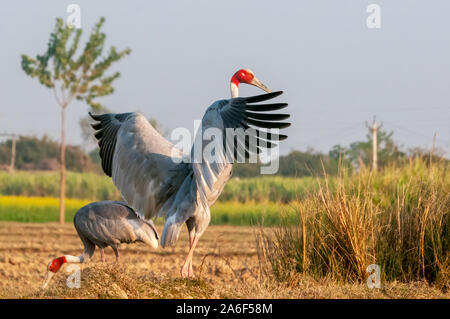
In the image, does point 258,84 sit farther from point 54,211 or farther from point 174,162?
point 54,211

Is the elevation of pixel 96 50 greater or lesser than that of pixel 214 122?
greater

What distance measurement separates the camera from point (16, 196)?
28.4m

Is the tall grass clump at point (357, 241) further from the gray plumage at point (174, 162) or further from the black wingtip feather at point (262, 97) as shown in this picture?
the black wingtip feather at point (262, 97)

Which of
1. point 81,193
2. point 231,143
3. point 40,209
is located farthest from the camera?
point 81,193

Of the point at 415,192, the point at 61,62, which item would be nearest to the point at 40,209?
the point at 61,62

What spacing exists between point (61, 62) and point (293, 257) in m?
14.4

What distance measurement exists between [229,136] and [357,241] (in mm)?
1756

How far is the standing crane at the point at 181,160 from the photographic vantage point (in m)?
6.21

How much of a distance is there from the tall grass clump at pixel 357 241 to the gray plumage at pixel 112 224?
2562 millimetres

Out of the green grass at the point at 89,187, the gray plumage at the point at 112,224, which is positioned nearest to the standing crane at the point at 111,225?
the gray plumage at the point at 112,224

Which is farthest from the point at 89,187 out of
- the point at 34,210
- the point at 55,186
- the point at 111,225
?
the point at 111,225

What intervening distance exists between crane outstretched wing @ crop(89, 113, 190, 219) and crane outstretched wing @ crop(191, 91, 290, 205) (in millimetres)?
601
